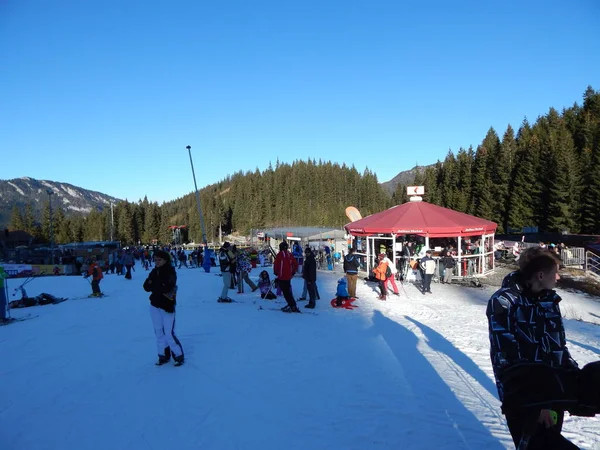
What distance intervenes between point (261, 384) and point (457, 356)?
3.20 metres

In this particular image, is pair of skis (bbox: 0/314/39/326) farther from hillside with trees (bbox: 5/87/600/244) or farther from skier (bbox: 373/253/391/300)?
hillside with trees (bbox: 5/87/600/244)

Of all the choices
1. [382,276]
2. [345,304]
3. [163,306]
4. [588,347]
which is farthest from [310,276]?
[588,347]

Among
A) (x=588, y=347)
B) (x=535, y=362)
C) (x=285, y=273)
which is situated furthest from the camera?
(x=285, y=273)

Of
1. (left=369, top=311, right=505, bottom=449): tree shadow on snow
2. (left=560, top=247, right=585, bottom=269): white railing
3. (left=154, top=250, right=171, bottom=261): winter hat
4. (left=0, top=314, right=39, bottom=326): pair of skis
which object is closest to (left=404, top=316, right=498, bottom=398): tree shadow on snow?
(left=369, top=311, right=505, bottom=449): tree shadow on snow

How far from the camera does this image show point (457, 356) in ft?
20.1

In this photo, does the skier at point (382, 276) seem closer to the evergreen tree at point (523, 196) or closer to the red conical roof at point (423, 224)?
the red conical roof at point (423, 224)

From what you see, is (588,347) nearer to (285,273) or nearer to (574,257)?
(285,273)

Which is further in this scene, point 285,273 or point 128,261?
point 128,261

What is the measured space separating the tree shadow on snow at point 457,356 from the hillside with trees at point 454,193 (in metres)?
44.5

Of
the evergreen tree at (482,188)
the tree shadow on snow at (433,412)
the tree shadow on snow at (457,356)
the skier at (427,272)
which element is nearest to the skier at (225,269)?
the tree shadow on snow at (457,356)

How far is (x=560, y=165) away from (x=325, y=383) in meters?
51.0

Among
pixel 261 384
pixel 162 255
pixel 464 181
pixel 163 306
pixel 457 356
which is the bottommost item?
pixel 457 356

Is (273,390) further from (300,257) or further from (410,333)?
(300,257)

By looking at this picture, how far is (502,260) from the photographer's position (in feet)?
89.5
